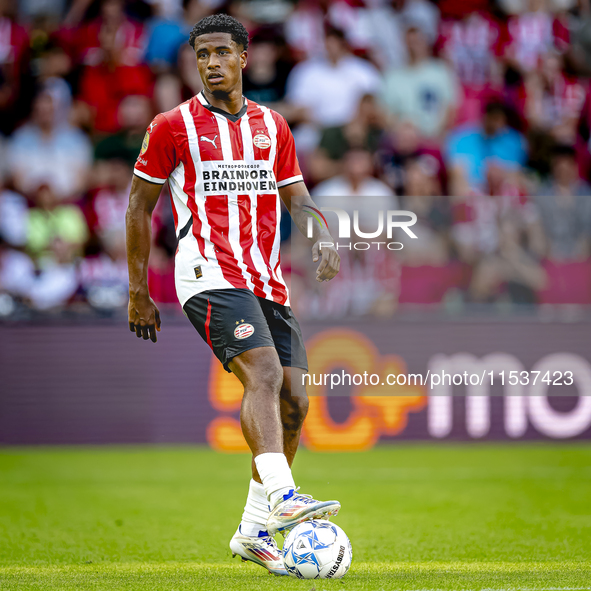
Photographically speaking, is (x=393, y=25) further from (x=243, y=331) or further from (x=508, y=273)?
(x=243, y=331)

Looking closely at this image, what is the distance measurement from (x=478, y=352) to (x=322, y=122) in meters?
4.03

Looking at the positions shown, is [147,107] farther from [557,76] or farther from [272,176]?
[272,176]

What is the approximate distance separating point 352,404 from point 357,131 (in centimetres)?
345

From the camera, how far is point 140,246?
4844 millimetres

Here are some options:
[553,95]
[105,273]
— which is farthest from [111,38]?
[553,95]

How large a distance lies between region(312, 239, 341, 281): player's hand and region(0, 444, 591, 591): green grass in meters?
1.38

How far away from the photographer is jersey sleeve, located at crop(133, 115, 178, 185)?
189 inches

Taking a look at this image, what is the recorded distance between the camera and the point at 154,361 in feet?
34.3

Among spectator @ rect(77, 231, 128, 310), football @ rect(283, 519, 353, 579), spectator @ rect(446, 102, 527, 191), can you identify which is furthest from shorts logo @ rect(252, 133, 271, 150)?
spectator @ rect(446, 102, 527, 191)

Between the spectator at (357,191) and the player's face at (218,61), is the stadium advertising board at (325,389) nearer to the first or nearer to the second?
the spectator at (357,191)

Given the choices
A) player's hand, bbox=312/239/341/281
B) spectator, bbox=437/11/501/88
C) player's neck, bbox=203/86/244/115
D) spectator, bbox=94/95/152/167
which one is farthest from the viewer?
spectator, bbox=437/11/501/88

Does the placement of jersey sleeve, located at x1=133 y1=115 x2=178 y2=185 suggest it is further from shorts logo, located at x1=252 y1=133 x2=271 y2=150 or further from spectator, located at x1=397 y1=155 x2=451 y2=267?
spectator, located at x1=397 y1=155 x2=451 y2=267

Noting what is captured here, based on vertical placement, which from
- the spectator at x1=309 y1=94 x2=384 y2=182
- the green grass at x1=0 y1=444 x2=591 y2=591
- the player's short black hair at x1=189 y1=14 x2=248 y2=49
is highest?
the spectator at x1=309 y1=94 x2=384 y2=182

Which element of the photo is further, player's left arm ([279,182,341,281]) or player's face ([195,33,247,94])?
player's face ([195,33,247,94])
